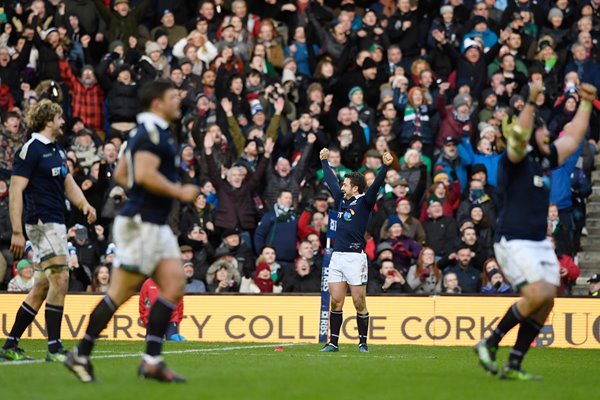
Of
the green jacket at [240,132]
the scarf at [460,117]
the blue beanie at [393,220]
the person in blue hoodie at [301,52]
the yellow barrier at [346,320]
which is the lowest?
the yellow barrier at [346,320]

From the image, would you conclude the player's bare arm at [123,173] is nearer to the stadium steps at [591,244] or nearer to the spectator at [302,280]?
the spectator at [302,280]

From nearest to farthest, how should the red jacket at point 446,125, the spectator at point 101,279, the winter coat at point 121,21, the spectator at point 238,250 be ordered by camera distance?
the spectator at point 101,279, the spectator at point 238,250, the red jacket at point 446,125, the winter coat at point 121,21

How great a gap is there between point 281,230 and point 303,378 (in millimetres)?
11443

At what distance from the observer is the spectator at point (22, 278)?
71.9 ft

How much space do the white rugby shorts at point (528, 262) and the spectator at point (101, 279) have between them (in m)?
11.5

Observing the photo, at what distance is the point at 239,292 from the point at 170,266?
11184mm

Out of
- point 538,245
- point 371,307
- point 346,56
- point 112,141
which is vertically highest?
point 346,56

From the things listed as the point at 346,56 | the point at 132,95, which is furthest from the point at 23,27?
the point at 346,56

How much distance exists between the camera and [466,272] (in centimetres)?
2214

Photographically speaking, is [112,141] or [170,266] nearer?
[170,266]

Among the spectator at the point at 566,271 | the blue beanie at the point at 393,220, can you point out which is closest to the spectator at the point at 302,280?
the blue beanie at the point at 393,220

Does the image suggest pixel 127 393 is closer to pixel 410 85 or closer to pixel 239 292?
pixel 239 292

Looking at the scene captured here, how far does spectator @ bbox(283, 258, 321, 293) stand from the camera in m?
22.2

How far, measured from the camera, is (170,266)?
420 inches
